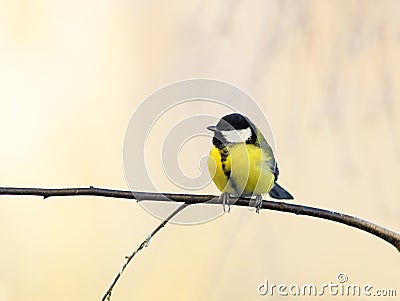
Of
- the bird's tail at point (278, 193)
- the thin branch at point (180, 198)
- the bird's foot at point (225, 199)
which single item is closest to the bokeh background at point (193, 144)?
the bird's tail at point (278, 193)

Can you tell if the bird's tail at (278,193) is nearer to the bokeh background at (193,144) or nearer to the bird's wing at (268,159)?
the bird's wing at (268,159)

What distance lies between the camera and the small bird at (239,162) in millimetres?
549

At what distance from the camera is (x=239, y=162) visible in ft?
1.84

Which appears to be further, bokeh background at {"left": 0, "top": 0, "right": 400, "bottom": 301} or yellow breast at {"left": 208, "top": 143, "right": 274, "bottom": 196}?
bokeh background at {"left": 0, "top": 0, "right": 400, "bottom": 301}

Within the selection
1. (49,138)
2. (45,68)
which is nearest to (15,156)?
(49,138)

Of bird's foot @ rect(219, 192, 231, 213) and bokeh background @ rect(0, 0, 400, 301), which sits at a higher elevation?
bokeh background @ rect(0, 0, 400, 301)

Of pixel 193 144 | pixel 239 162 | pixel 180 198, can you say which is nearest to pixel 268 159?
pixel 239 162

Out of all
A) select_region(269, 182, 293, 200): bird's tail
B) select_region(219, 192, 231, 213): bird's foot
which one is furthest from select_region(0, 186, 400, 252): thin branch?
select_region(269, 182, 293, 200): bird's tail

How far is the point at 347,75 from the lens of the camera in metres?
0.96

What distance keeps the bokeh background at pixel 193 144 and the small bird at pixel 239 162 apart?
0.31 metres

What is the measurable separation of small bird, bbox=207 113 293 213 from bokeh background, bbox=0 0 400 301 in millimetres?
307

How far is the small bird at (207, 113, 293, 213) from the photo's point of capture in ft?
1.80

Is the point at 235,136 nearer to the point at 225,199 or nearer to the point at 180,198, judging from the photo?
the point at 225,199

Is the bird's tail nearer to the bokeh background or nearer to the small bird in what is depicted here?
the small bird
